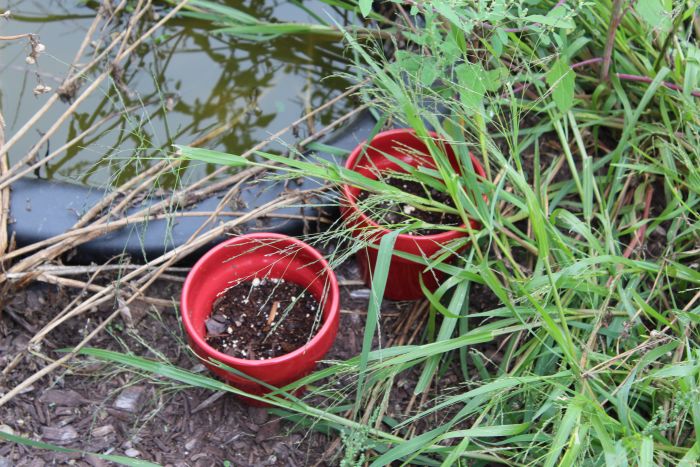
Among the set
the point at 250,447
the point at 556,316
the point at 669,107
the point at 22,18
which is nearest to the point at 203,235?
the point at 250,447

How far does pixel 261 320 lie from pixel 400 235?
35 cm

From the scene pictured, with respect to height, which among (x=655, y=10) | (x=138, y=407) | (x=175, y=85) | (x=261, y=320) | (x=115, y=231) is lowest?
(x=138, y=407)

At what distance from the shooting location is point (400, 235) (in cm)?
151

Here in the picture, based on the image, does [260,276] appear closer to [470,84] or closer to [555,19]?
[470,84]

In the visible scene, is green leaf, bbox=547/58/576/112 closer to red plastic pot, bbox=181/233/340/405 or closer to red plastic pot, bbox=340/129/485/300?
red plastic pot, bbox=340/129/485/300

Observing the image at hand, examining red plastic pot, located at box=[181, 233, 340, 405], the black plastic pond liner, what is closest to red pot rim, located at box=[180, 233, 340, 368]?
red plastic pot, located at box=[181, 233, 340, 405]

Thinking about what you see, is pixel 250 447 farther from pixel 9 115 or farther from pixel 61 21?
pixel 61 21

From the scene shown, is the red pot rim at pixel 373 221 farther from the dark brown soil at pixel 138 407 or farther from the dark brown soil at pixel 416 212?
the dark brown soil at pixel 138 407

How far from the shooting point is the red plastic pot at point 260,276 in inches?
55.9

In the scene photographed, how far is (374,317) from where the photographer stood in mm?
1328

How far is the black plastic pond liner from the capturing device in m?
1.69

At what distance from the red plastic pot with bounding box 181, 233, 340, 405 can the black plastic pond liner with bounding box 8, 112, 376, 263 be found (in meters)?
0.09

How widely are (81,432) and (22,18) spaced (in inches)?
47.0

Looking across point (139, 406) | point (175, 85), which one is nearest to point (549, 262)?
point (139, 406)
